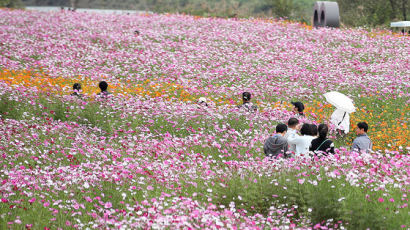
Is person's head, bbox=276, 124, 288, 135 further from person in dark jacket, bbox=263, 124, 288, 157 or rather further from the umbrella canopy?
the umbrella canopy

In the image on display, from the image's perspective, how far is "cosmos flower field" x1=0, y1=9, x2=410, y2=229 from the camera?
6.82m

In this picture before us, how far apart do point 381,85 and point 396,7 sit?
115 ft

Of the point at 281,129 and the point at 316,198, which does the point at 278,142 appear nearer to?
the point at 281,129

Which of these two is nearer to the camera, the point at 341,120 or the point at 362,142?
the point at 362,142

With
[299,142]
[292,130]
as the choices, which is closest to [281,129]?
[299,142]

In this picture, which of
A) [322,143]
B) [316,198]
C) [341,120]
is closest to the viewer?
[316,198]

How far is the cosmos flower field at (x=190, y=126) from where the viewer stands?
6.82 meters

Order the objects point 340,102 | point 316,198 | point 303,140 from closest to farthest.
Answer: point 316,198 → point 303,140 → point 340,102

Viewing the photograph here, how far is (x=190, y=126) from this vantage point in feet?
39.8

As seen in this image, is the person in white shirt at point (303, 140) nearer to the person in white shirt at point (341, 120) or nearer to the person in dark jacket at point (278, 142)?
the person in dark jacket at point (278, 142)

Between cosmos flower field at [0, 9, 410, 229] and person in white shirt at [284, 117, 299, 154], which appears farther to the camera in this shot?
person in white shirt at [284, 117, 299, 154]

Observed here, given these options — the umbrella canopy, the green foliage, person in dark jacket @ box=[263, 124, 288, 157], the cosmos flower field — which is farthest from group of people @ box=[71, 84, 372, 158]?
the umbrella canopy

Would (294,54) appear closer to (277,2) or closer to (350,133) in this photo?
(350,133)

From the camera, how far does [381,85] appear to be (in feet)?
55.5
